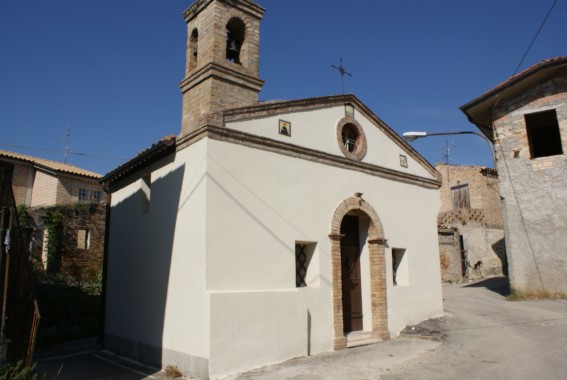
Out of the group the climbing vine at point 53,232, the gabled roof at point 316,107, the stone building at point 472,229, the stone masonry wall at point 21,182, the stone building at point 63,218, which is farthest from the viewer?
the stone masonry wall at point 21,182

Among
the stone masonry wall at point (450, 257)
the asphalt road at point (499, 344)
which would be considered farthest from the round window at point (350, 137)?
the stone masonry wall at point (450, 257)

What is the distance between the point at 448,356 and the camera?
7.80 m

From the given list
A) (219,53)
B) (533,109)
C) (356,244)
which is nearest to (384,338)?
(356,244)

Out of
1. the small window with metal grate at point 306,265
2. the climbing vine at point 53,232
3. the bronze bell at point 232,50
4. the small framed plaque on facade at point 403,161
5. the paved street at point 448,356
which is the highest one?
the bronze bell at point 232,50

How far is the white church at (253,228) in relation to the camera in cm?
728

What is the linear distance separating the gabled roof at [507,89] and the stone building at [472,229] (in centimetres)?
700

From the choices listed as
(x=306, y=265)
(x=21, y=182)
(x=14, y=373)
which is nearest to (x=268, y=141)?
(x=306, y=265)

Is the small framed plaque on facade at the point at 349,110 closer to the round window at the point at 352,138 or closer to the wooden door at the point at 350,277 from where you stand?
the round window at the point at 352,138

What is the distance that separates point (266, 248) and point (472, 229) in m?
16.5


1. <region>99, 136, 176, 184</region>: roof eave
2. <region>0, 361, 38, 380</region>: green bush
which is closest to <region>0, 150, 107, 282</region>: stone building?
<region>99, 136, 176, 184</region>: roof eave

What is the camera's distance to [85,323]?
14445 millimetres

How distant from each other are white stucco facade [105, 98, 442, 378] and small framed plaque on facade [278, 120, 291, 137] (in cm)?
12

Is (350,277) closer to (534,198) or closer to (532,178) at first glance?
(534,198)

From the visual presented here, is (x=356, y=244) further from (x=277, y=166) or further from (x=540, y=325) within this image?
(x=540, y=325)
